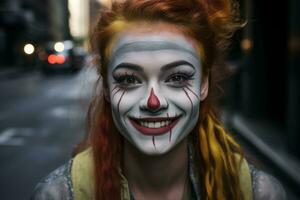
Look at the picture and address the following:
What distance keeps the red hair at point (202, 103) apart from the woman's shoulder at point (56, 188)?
0.29ft

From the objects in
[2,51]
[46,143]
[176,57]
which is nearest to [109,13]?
[176,57]

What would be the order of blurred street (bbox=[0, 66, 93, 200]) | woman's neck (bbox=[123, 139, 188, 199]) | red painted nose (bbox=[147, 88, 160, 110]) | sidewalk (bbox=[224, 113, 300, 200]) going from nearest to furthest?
red painted nose (bbox=[147, 88, 160, 110]) → woman's neck (bbox=[123, 139, 188, 199]) → sidewalk (bbox=[224, 113, 300, 200]) → blurred street (bbox=[0, 66, 93, 200])

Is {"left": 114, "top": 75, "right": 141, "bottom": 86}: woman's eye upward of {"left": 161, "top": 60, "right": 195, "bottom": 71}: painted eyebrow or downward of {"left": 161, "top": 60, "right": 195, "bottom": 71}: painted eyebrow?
downward

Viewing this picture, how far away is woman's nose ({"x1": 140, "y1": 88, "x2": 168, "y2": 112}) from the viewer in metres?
1.69

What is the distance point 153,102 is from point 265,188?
44 centimetres

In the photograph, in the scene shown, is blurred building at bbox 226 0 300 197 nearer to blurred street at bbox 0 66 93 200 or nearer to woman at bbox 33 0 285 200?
blurred street at bbox 0 66 93 200

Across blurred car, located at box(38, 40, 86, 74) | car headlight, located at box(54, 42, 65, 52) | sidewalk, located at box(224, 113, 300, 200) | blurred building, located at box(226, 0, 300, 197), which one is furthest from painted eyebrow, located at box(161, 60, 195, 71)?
car headlight, located at box(54, 42, 65, 52)

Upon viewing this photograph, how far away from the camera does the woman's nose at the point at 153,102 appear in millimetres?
1693

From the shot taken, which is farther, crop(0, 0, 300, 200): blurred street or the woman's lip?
crop(0, 0, 300, 200): blurred street

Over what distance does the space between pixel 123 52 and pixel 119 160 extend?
37 centimetres

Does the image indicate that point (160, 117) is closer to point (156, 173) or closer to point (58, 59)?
point (156, 173)

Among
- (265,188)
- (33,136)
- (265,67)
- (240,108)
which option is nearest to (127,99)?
(265,188)

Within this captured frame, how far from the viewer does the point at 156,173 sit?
1.85m

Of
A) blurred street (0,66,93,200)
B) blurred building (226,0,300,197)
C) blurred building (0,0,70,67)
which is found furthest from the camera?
blurred building (0,0,70,67)
